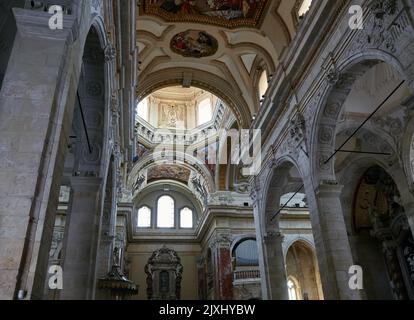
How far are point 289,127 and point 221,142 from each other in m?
10.5

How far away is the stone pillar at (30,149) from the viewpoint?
130 inches

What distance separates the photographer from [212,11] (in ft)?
40.8

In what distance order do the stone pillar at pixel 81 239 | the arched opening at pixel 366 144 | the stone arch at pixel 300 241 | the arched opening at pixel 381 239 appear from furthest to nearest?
1. the stone arch at pixel 300 241
2. the arched opening at pixel 381 239
3. the arched opening at pixel 366 144
4. the stone pillar at pixel 81 239

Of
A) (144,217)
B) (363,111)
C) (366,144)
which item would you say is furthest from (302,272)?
(363,111)

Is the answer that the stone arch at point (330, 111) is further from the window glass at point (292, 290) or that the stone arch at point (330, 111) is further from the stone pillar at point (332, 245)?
the window glass at point (292, 290)

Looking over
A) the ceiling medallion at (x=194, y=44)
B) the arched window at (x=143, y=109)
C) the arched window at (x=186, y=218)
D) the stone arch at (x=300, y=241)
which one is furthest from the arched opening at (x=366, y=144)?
the arched window at (x=186, y=218)

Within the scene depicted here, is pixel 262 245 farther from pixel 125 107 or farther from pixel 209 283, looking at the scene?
pixel 209 283

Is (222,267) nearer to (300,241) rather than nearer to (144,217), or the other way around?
(300,241)

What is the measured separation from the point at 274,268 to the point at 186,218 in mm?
14533

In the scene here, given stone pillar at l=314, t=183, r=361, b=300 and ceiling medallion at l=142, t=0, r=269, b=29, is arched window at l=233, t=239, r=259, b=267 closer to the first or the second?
stone pillar at l=314, t=183, r=361, b=300

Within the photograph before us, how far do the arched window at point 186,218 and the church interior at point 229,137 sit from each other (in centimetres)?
364

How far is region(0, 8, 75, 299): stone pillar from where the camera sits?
3.29 m

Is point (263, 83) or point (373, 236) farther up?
point (263, 83)
